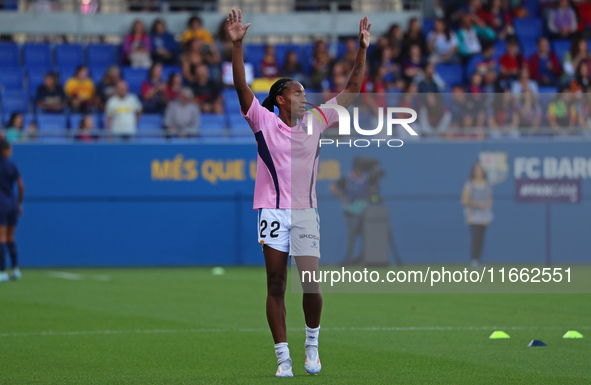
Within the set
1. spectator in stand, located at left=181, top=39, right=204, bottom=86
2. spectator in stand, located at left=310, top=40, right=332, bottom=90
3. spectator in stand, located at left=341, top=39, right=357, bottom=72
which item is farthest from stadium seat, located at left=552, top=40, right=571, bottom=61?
spectator in stand, located at left=181, top=39, right=204, bottom=86

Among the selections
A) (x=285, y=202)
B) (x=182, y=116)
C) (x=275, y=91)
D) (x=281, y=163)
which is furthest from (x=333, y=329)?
(x=182, y=116)

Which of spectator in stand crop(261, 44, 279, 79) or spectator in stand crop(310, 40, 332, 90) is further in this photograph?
spectator in stand crop(261, 44, 279, 79)

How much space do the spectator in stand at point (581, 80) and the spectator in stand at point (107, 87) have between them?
935cm

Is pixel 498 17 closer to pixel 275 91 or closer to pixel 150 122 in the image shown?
pixel 150 122

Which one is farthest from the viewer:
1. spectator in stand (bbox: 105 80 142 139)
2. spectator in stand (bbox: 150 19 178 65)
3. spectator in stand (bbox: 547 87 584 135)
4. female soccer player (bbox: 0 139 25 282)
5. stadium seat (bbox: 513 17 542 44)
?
stadium seat (bbox: 513 17 542 44)

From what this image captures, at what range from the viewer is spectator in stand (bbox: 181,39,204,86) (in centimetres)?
2095

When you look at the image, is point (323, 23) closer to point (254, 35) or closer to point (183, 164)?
point (254, 35)

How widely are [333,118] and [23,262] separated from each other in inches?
538

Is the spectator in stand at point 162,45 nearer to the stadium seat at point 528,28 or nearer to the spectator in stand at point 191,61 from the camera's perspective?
the spectator in stand at point 191,61

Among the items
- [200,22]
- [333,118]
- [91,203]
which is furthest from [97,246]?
[333,118]

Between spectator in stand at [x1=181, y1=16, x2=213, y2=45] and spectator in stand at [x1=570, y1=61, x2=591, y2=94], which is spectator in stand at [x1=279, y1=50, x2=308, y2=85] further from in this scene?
spectator in stand at [x1=570, y1=61, x2=591, y2=94]

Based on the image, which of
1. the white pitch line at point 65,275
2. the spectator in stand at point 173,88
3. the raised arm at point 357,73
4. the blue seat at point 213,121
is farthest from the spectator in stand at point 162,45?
the raised arm at point 357,73

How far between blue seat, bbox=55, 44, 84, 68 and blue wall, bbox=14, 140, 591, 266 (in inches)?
111

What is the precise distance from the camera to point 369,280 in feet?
54.6
